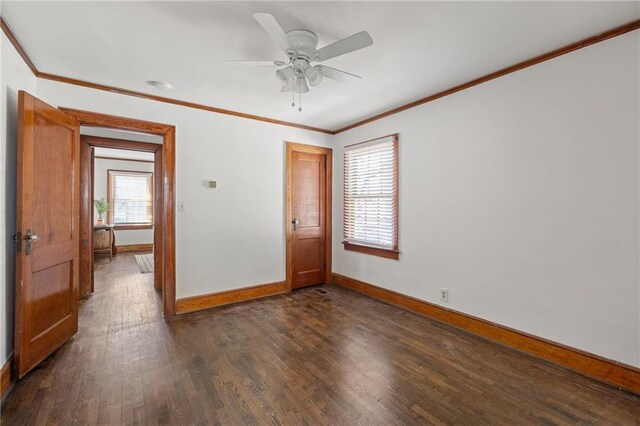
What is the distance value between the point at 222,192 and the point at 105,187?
6.04 meters

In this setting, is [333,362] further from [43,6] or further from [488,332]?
[43,6]

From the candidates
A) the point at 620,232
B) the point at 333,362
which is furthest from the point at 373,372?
the point at 620,232

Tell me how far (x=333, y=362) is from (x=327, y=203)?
107 inches

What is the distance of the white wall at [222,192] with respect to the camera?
344cm

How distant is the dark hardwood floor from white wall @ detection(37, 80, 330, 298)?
27.5 inches

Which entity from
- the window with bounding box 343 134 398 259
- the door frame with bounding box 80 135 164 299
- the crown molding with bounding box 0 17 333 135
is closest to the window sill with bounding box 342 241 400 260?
the window with bounding box 343 134 398 259

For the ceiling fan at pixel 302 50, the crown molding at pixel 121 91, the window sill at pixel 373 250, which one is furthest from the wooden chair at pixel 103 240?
the ceiling fan at pixel 302 50

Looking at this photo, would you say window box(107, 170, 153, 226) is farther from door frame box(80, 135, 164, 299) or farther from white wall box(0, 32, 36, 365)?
white wall box(0, 32, 36, 365)

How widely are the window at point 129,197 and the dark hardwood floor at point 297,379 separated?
5.64 m

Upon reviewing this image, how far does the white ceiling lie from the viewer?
6.06 feet

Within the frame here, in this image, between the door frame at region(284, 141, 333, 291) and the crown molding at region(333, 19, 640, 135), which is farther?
the door frame at region(284, 141, 333, 291)

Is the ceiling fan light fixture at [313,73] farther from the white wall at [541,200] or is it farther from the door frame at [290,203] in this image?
the door frame at [290,203]

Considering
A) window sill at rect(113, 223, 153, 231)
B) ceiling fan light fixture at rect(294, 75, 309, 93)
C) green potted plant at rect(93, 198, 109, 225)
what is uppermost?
ceiling fan light fixture at rect(294, 75, 309, 93)

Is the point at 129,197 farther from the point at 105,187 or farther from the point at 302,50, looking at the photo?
the point at 302,50
